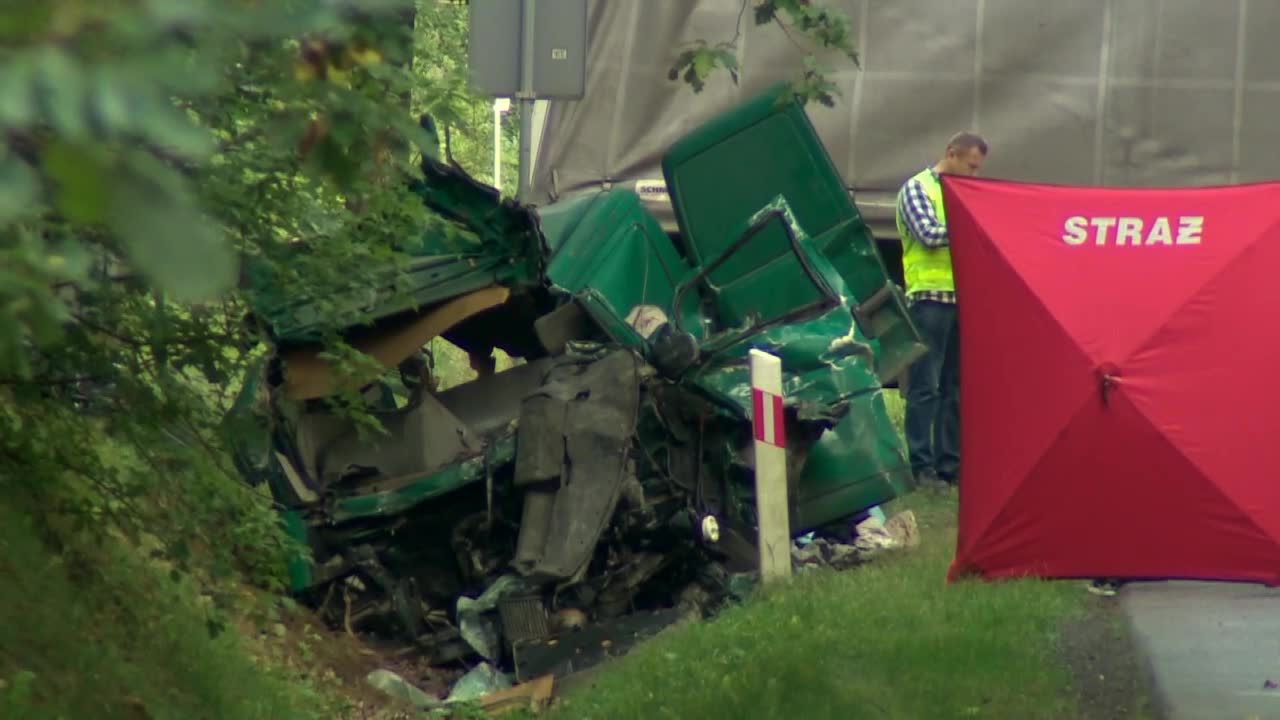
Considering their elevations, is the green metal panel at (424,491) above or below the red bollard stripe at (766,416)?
below

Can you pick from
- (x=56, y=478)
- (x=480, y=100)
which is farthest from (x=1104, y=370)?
(x=56, y=478)

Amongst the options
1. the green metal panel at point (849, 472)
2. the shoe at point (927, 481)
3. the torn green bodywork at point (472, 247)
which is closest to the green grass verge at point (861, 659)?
the green metal panel at point (849, 472)

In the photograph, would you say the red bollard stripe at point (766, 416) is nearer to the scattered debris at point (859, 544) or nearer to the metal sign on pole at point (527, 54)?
the scattered debris at point (859, 544)

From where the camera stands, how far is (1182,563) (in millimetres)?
6547

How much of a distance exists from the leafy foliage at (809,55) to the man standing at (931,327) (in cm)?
526

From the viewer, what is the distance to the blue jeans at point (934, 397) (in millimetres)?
11219

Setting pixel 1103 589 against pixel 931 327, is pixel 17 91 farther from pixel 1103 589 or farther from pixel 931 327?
pixel 931 327

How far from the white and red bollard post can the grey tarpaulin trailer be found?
3873mm

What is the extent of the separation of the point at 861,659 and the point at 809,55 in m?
2.22

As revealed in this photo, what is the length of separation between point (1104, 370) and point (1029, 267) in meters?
0.46

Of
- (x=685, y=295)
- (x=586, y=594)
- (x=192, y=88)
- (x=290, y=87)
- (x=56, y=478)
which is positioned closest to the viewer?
(x=192, y=88)

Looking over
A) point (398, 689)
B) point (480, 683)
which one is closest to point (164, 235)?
point (398, 689)

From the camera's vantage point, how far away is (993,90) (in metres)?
12.4

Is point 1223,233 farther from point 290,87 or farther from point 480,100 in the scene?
point 290,87
